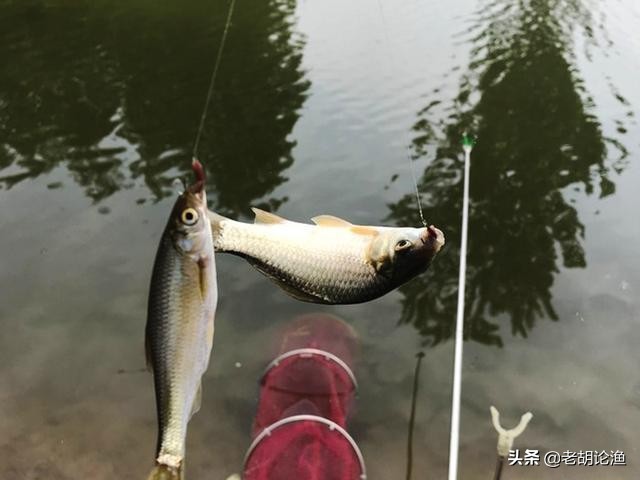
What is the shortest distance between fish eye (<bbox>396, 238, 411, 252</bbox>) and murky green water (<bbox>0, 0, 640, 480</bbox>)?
4.55m

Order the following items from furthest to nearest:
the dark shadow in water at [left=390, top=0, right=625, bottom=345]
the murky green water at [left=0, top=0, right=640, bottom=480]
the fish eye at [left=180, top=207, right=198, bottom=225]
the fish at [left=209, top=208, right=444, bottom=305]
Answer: the dark shadow in water at [left=390, top=0, right=625, bottom=345], the murky green water at [left=0, top=0, right=640, bottom=480], the fish at [left=209, top=208, right=444, bottom=305], the fish eye at [left=180, top=207, right=198, bottom=225]

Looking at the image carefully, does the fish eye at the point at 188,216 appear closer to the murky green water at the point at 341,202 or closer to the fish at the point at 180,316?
the fish at the point at 180,316

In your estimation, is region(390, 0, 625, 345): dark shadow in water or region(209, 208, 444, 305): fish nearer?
region(209, 208, 444, 305): fish

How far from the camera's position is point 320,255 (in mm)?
3162

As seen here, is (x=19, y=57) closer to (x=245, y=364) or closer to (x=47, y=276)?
(x=47, y=276)

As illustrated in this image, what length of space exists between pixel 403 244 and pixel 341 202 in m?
8.09

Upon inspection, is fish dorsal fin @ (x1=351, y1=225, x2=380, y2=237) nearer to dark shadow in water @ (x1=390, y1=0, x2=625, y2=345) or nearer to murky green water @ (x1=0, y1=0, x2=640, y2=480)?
murky green water @ (x1=0, y1=0, x2=640, y2=480)

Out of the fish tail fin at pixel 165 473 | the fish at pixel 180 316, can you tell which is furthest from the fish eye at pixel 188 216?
the fish tail fin at pixel 165 473

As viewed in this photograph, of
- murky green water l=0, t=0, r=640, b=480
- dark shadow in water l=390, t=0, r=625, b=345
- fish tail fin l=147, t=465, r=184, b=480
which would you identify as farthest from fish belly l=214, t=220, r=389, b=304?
dark shadow in water l=390, t=0, r=625, b=345

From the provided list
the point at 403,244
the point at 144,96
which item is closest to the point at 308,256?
the point at 403,244

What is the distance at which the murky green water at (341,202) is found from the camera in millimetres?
7363

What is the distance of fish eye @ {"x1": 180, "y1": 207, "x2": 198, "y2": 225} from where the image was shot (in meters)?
2.78

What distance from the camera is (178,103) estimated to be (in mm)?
14516

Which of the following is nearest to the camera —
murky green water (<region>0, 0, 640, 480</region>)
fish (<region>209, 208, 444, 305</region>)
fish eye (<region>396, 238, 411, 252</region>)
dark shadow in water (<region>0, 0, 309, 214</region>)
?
fish eye (<region>396, 238, 411, 252</region>)
